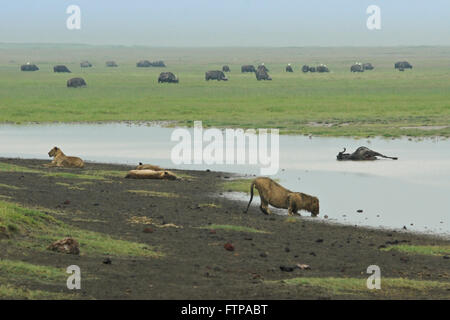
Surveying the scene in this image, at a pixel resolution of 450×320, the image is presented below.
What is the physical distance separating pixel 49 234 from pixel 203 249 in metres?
2.34

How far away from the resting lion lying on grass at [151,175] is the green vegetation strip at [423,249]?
972 centimetres

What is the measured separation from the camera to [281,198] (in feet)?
61.9

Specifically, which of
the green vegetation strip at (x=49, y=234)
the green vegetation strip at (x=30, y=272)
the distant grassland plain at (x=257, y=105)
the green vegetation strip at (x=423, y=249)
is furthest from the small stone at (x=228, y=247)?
the distant grassland plain at (x=257, y=105)

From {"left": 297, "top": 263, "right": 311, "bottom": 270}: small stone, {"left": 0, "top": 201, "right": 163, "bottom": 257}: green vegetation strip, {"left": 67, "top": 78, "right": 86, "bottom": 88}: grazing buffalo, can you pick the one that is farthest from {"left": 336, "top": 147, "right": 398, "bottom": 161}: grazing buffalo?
{"left": 67, "top": 78, "right": 86, "bottom": 88}: grazing buffalo

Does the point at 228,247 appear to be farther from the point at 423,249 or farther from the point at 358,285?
the point at 423,249

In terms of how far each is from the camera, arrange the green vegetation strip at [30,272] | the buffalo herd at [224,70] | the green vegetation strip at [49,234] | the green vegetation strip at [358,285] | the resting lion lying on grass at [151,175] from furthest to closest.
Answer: the buffalo herd at [224,70] < the resting lion lying on grass at [151,175] < the green vegetation strip at [49,234] < the green vegetation strip at [358,285] < the green vegetation strip at [30,272]

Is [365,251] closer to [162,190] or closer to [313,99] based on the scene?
[162,190]

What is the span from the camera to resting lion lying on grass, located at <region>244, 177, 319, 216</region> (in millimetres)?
18734

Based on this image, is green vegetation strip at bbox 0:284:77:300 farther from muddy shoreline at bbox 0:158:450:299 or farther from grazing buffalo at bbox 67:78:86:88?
grazing buffalo at bbox 67:78:86:88

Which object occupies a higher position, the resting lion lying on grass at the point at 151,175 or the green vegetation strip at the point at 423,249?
the resting lion lying on grass at the point at 151,175

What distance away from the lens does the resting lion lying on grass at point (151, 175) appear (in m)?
24.2

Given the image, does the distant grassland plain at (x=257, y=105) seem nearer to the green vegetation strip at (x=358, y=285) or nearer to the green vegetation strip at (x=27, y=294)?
the green vegetation strip at (x=358, y=285)

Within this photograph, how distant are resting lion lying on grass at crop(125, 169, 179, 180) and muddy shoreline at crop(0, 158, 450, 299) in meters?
1.29

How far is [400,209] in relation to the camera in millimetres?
19641
